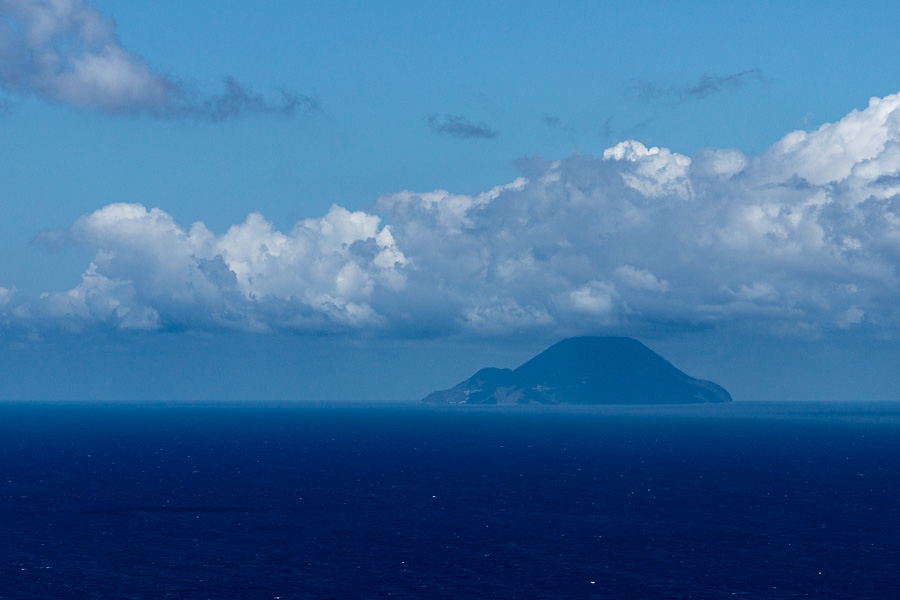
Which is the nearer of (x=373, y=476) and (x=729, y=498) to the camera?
(x=729, y=498)

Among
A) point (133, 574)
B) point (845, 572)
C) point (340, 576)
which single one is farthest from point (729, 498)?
point (133, 574)

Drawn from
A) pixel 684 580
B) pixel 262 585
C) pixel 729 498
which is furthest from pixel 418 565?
pixel 729 498

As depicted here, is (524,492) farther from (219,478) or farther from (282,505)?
(219,478)

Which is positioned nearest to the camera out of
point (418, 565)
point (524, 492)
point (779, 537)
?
point (418, 565)

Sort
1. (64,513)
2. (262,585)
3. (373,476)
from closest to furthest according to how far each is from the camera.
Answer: (262,585) < (64,513) < (373,476)

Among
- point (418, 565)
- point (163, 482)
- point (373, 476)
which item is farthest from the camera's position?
point (373, 476)

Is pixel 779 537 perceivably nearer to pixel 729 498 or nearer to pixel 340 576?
pixel 729 498

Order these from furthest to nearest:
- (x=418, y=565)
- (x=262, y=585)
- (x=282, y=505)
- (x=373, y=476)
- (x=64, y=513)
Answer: (x=373, y=476) → (x=282, y=505) → (x=64, y=513) → (x=418, y=565) → (x=262, y=585)

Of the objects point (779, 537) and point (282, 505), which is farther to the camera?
point (282, 505)
